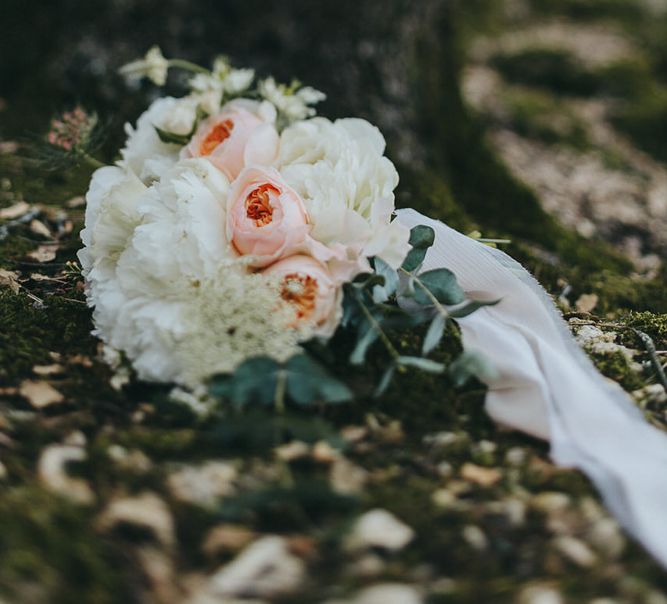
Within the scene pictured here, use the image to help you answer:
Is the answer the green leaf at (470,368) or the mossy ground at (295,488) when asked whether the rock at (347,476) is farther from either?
the green leaf at (470,368)

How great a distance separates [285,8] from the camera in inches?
110

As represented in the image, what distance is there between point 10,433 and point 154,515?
37 centimetres

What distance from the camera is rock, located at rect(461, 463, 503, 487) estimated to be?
4.39ft

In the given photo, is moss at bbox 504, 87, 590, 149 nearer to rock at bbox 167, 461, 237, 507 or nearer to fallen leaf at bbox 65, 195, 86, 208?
fallen leaf at bbox 65, 195, 86, 208

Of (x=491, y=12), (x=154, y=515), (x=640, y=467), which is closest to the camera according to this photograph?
(x=154, y=515)

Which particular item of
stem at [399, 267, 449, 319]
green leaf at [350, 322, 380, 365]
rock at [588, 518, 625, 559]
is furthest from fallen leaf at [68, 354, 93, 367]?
rock at [588, 518, 625, 559]

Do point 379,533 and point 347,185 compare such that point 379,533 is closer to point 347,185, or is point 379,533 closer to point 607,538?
point 607,538

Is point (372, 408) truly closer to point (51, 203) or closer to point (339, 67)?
point (51, 203)

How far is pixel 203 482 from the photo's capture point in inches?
48.8

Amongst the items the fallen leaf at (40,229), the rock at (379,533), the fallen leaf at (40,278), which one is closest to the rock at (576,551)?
the rock at (379,533)

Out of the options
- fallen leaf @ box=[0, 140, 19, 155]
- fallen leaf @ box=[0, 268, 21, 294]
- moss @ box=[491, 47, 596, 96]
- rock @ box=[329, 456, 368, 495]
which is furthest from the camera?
moss @ box=[491, 47, 596, 96]

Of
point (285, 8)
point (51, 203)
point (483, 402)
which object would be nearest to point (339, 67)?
point (285, 8)

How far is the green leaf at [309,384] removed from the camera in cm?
130

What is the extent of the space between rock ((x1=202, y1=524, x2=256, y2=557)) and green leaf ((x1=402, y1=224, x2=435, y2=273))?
699 mm
